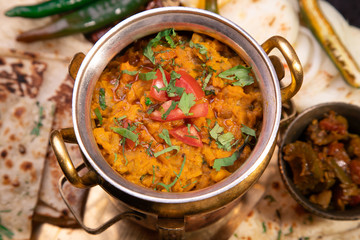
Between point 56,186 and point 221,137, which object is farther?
point 56,186

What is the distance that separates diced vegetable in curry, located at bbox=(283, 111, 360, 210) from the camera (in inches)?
92.3

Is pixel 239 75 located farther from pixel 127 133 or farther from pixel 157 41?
pixel 127 133

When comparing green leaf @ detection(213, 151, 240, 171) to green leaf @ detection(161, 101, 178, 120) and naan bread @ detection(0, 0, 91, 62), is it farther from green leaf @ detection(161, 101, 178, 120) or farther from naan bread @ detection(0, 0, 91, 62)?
naan bread @ detection(0, 0, 91, 62)

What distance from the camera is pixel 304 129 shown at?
257cm

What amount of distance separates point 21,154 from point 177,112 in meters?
1.63

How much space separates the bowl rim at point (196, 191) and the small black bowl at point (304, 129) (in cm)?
83

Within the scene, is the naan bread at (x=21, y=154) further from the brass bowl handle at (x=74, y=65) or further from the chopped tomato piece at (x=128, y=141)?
the chopped tomato piece at (x=128, y=141)

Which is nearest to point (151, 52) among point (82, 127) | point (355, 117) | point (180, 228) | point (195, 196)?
point (82, 127)

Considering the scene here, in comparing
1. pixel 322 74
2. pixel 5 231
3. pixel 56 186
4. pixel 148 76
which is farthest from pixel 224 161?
pixel 5 231

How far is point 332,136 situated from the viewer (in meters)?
2.45

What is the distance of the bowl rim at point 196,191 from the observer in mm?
1489

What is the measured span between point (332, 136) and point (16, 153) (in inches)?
98.1

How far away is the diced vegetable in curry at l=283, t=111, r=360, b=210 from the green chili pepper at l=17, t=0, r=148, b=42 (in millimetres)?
1837

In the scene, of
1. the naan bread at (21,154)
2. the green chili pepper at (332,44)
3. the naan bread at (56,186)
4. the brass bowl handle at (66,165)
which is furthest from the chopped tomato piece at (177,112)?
the green chili pepper at (332,44)
